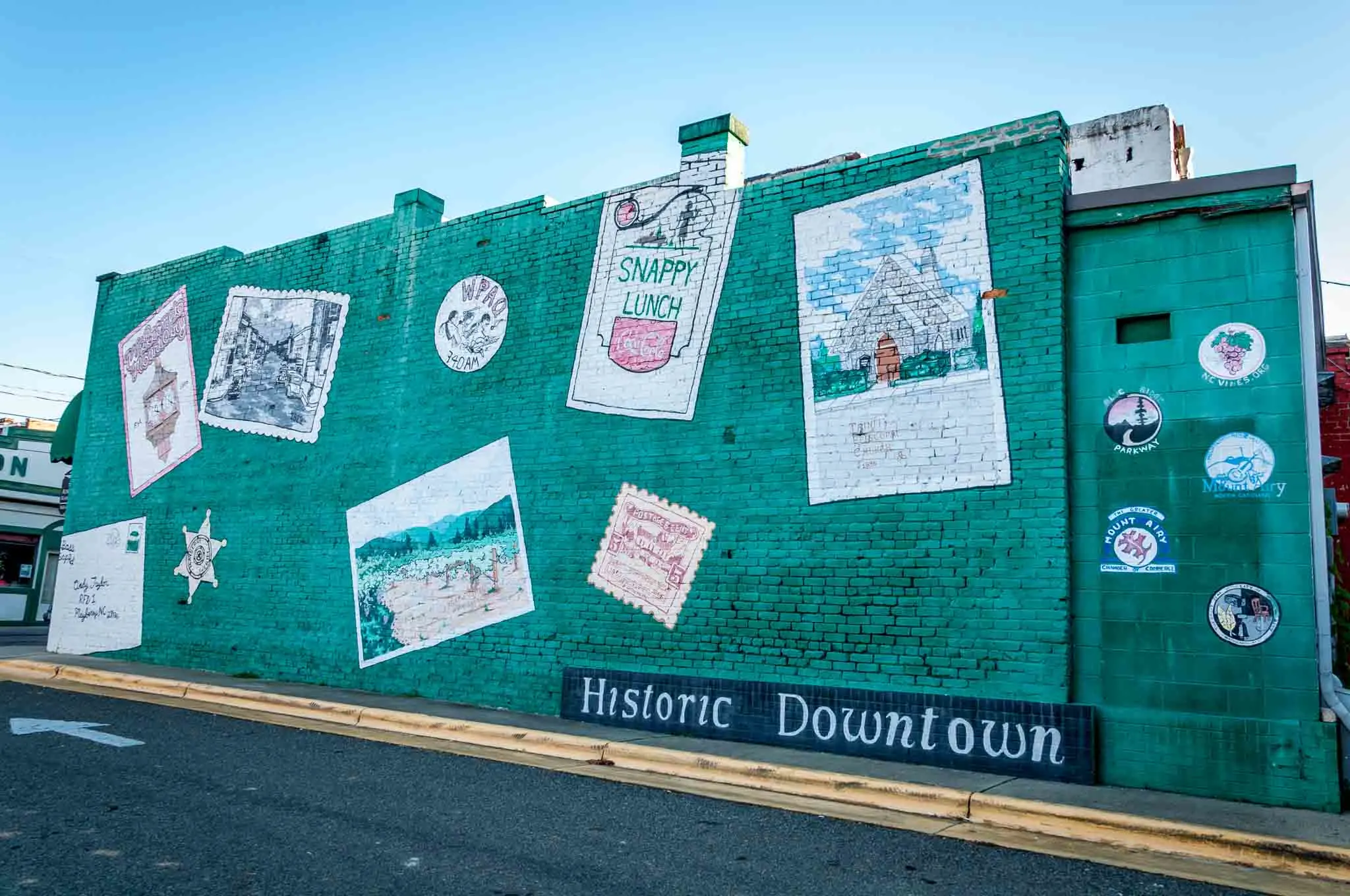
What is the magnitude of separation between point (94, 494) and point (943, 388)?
45.3 ft

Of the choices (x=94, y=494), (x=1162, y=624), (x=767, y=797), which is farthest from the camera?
(x=94, y=494)

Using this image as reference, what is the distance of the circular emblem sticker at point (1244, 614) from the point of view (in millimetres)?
6973

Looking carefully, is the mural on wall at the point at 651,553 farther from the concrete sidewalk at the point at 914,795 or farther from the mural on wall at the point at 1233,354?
the mural on wall at the point at 1233,354

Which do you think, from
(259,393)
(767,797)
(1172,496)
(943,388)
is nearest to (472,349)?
(259,393)

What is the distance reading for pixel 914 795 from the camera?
6.71 metres

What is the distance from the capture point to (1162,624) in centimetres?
737

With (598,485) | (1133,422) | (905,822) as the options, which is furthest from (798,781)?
(598,485)

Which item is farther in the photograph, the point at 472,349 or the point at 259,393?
the point at 259,393

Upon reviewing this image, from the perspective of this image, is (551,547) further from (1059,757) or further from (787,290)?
(1059,757)

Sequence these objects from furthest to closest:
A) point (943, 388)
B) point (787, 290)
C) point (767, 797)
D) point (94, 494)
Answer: point (94, 494) → point (787, 290) → point (943, 388) → point (767, 797)

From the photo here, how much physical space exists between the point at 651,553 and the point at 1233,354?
5.45 metres

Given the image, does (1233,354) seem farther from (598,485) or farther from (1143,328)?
(598,485)

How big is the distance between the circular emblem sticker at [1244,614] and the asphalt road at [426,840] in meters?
2.66

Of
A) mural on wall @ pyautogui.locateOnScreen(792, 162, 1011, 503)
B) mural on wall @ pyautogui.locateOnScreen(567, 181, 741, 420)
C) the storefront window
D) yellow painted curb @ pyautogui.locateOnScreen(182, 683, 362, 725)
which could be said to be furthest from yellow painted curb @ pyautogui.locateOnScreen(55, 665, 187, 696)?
the storefront window
